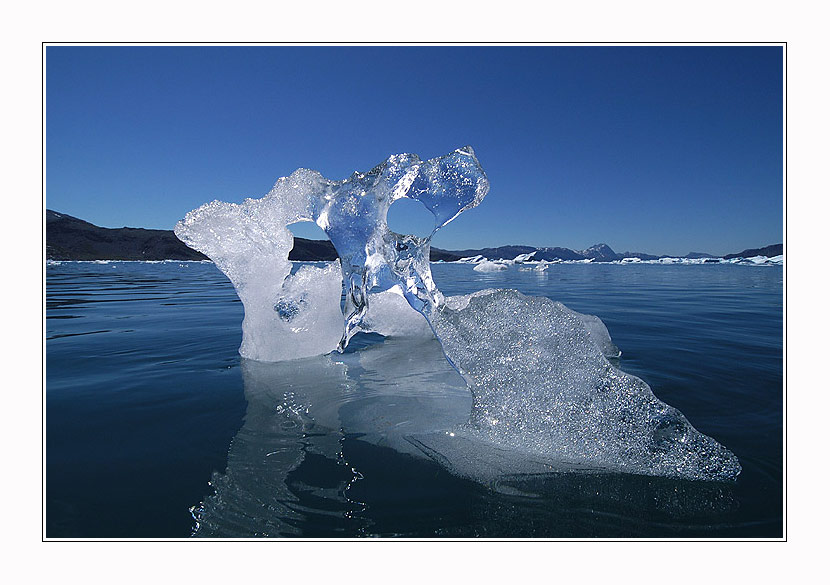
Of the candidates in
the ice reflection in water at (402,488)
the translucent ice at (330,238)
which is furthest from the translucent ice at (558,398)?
the translucent ice at (330,238)

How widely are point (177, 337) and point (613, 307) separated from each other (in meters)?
7.87

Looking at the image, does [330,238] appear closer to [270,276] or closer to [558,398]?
[270,276]

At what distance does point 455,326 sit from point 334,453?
1241mm

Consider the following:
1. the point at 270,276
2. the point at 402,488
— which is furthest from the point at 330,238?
the point at 402,488

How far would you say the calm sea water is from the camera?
178 centimetres

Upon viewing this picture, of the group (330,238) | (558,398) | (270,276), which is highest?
(330,238)

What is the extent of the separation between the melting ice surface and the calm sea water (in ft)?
0.70

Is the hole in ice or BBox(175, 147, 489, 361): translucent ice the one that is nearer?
BBox(175, 147, 489, 361): translucent ice

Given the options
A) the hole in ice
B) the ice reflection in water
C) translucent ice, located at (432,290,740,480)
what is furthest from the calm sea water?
the hole in ice

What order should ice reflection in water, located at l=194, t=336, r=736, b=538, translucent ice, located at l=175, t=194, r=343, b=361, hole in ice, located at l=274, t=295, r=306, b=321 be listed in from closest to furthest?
ice reflection in water, located at l=194, t=336, r=736, b=538 → translucent ice, located at l=175, t=194, r=343, b=361 → hole in ice, located at l=274, t=295, r=306, b=321

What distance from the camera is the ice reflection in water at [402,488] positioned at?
1.76 metres

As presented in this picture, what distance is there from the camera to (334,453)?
2.36 meters

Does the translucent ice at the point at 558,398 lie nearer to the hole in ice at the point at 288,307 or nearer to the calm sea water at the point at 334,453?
the calm sea water at the point at 334,453

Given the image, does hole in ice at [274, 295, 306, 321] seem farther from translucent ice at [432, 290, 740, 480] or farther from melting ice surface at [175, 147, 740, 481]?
translucent ice at [432, 290, 740, 480]
